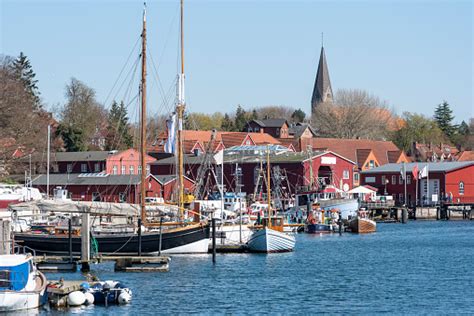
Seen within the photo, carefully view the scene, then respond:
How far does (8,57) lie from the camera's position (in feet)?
441

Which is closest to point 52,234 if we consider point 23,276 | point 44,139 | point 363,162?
point 23,276

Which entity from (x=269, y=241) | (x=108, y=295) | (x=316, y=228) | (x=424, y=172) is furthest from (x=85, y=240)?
(x=424, y=172)

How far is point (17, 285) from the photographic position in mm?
41156

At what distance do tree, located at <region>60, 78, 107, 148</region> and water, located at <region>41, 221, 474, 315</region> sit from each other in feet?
230

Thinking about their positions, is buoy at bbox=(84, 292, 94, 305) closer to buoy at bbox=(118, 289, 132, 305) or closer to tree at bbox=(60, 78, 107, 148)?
buoy at bbox=(118, 289, 132, 305)

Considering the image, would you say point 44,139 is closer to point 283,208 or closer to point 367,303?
point 283,208

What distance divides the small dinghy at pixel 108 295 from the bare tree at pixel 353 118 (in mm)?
141980

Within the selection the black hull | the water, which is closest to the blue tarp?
the water

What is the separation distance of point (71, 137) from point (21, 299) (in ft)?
319

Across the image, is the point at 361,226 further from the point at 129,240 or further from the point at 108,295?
the point at 108,295

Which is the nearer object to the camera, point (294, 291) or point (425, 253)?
point (294, 291)

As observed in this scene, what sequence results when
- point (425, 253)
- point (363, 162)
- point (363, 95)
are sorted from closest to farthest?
point (425, 253) < point (363, 162) < point (363, 95)

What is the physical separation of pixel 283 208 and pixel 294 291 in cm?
6492

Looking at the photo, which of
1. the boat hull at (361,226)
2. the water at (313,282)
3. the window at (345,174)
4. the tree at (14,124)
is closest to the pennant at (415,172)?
the window at (345,174)
